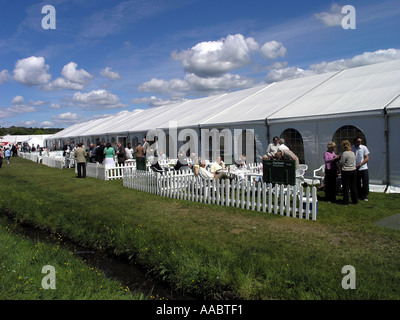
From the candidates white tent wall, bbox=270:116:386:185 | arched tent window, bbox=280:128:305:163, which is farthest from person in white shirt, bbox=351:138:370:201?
arched tent window, bbox=280:128:305:163

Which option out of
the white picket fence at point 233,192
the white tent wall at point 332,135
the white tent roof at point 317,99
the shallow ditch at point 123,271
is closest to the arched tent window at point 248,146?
the white tent roof at point 317,99

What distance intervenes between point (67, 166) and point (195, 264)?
20.0 metres

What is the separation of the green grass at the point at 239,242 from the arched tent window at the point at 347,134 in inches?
84.7

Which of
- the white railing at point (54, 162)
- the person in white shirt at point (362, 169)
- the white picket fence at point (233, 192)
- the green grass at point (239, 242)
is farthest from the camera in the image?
the white railing at point (54, 162)

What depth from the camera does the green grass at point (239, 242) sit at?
367cm

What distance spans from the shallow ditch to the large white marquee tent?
25.1 ft

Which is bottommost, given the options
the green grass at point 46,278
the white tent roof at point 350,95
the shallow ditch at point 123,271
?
the shallow ditch at point 123,271

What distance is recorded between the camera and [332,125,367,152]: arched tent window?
31.6 feet

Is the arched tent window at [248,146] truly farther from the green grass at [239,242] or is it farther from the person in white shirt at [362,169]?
the green grass at [239,242]

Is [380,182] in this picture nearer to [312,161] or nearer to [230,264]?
[312,161]

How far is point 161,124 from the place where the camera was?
18781 millimetres

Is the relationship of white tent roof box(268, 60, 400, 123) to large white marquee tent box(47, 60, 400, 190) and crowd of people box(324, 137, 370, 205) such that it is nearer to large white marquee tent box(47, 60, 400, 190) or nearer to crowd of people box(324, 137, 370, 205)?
large white marquee tent box(47, 60, 400, 190)
